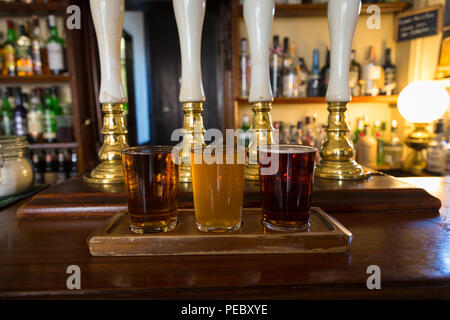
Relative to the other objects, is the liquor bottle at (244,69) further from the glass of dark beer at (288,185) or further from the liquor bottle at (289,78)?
the glass of dark beer at (288,185)

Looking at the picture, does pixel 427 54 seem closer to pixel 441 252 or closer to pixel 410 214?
pixel 410 214

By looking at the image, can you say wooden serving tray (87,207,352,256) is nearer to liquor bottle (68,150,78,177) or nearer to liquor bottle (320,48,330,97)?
liquor bottle (320,48,330,97)

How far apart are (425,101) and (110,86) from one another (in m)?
1.54

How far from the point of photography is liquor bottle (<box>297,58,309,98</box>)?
76.2 inches

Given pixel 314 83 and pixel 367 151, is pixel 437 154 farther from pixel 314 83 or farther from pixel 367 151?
pixel 314 83

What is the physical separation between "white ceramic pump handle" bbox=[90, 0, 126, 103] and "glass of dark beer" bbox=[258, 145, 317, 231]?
14.4 inches

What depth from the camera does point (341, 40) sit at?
629mm

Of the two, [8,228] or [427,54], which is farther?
[427,54]

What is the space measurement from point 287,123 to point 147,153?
178 cm

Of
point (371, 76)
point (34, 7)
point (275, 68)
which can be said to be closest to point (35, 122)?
point (34, 7)

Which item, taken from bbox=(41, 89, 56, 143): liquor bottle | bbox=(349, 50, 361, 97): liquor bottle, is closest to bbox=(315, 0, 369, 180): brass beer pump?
bbox=(349, 50, 361, 97): liquor bottle

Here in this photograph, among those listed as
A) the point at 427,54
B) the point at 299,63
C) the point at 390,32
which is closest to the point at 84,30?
the point at 299,63

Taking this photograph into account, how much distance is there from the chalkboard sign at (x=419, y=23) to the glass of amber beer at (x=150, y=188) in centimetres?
183
